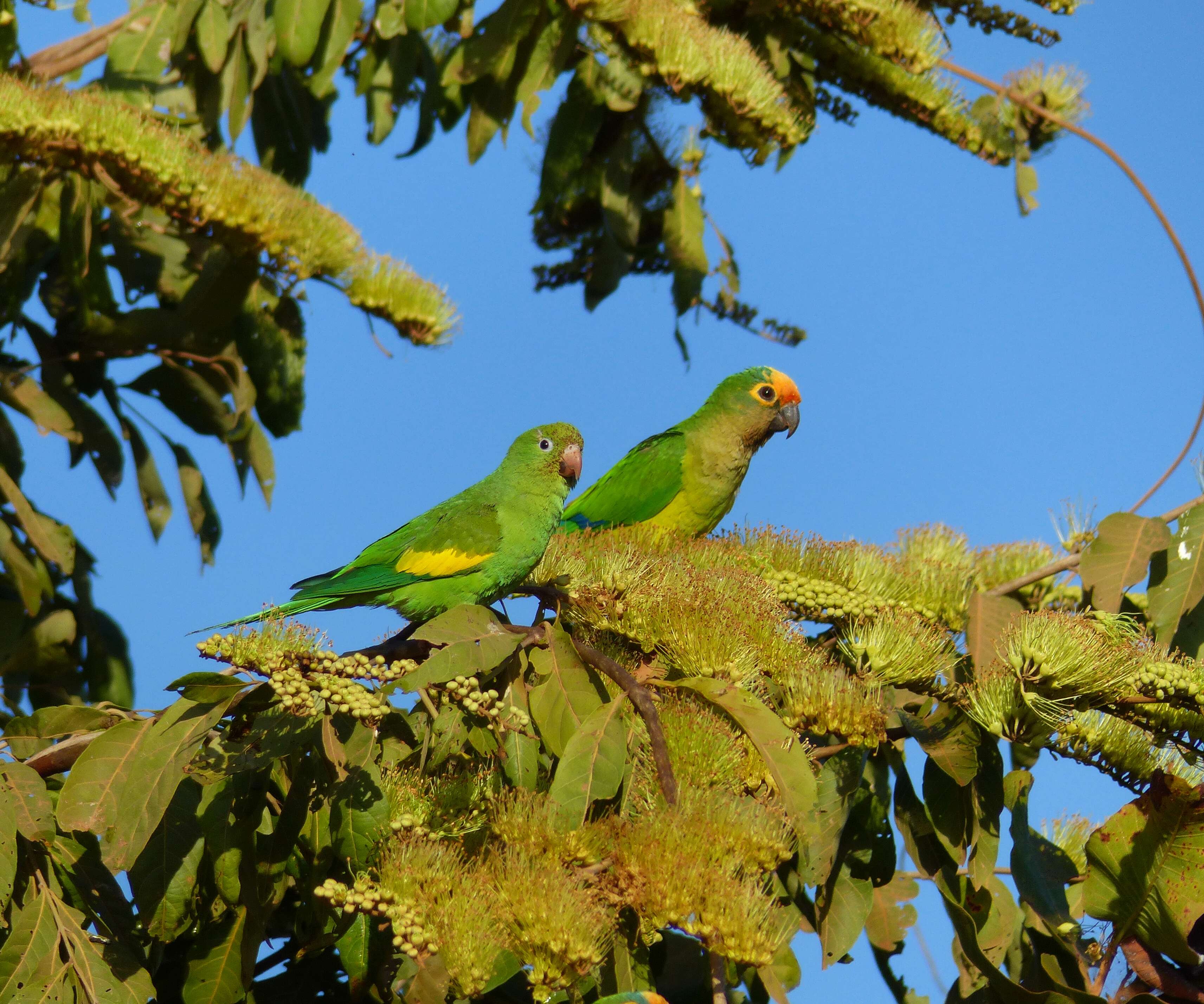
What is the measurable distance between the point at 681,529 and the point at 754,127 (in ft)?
5.87

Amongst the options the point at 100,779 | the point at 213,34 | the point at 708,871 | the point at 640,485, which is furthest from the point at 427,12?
the point at 708,871

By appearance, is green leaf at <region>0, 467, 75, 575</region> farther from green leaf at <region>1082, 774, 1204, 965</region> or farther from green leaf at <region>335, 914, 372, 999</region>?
green leaf at <region>1082, 774, 1204, 965</region>

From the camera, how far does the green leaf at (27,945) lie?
2150mm

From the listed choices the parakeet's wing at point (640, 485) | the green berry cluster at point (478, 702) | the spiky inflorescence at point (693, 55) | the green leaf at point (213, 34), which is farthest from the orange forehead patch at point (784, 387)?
the green berry cluster at point (478, 702)

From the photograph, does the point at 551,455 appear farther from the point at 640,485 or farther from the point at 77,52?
the point at 77,52

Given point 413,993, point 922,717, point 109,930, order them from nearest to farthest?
1. point 413,993
2. point 109,930
3. point 922,717

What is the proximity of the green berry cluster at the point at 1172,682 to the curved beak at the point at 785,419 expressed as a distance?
9.98ft

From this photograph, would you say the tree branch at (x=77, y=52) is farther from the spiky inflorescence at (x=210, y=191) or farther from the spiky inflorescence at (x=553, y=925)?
the spiky inflorescence at (x=553, y=925)

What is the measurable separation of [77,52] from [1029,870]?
208 inches

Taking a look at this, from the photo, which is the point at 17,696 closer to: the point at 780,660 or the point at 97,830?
the point at 97,830

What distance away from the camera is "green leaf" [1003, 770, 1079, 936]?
94.2 inches

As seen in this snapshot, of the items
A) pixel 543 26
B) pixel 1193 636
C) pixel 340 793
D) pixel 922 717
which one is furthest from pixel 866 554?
pixel 543 26

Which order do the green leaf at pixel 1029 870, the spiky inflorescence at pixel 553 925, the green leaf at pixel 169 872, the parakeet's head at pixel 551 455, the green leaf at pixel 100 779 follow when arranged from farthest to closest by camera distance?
the parakeet's head at pixel 551 455, the green leaf at pixel 1029 870, the green leaf at pixel 169 872, the green leaf at pixel 100 779, the spiky inflorescence at pixel 553 925

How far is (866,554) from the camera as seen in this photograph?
323cm
